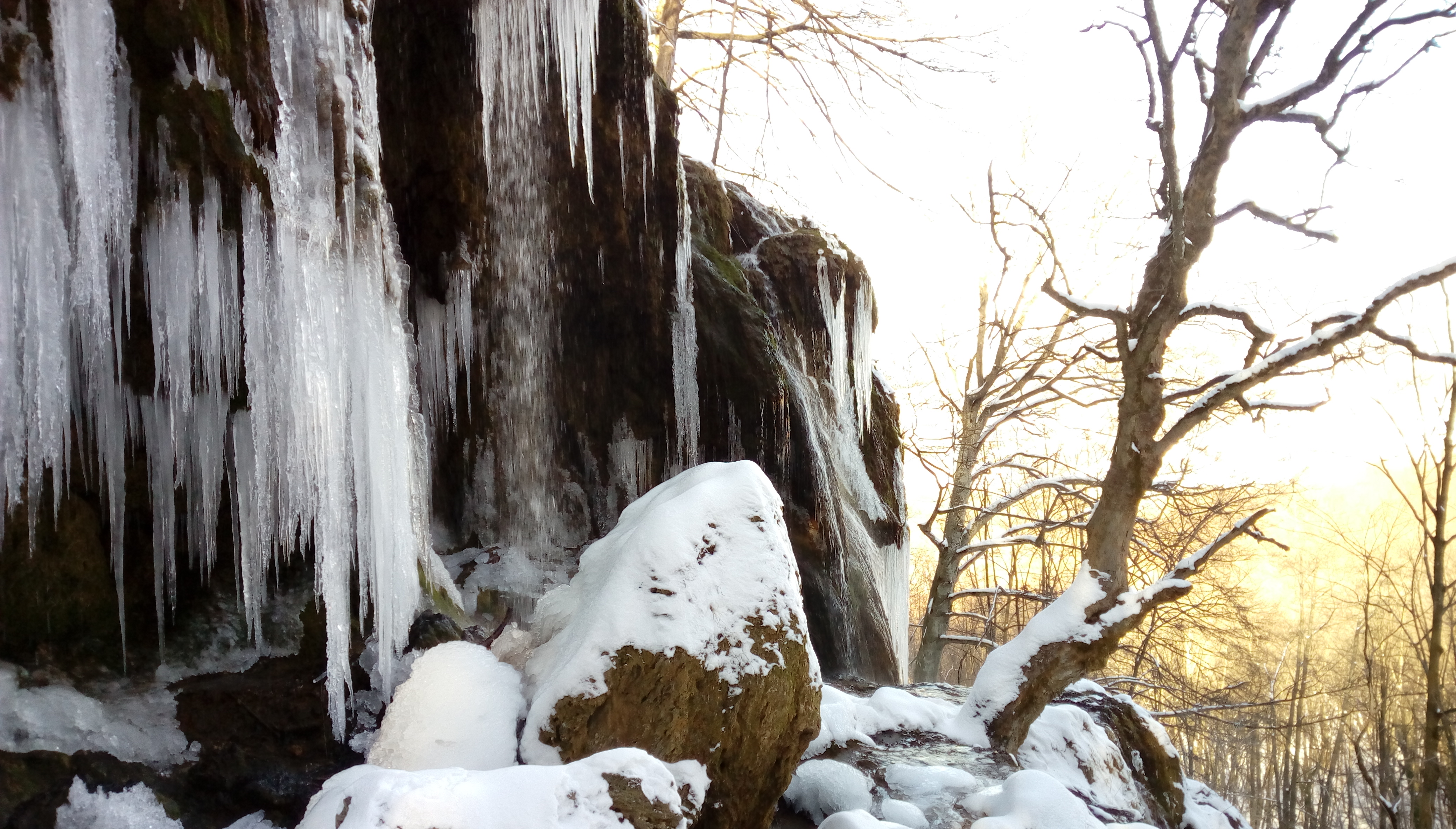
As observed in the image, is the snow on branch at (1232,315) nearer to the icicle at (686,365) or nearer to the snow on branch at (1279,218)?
the snow on branch at (1279,218)

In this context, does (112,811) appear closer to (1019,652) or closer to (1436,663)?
(1019,652)

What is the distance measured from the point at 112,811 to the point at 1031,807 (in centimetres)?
344

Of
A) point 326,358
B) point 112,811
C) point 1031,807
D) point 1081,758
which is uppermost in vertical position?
point 326,358

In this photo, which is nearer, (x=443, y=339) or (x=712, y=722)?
(x=712, y=722)

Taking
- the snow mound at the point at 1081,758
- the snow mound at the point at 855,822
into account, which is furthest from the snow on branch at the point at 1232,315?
the snow mound at the point at 855,822

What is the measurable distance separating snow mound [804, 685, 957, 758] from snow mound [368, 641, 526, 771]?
2.04 m

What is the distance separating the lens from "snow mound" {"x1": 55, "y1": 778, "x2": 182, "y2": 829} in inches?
89.9

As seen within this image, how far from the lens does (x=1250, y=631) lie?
37.6ft

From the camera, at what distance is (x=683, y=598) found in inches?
103

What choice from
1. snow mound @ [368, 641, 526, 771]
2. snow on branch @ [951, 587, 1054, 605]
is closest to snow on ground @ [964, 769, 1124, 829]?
snow mound @ [368, 641, 526, 771]

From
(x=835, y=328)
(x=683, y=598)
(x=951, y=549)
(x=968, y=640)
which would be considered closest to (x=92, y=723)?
(x=683, y=598)

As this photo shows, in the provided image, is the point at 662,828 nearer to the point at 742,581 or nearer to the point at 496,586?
the point at 742,581

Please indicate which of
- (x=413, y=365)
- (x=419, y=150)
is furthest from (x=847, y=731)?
(x=419, y=150)

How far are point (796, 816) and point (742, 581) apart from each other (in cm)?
153
